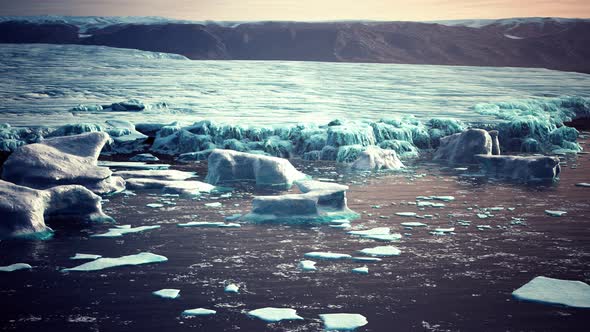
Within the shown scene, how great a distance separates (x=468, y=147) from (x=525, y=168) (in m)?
2.23

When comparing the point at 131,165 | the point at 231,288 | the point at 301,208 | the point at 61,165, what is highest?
the point at 61,165

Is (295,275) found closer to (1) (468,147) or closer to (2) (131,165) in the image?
(2) (131,165)

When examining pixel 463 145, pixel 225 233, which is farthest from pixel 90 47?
pixel 225 233

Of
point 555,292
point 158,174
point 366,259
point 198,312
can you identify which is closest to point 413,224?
point 366,259

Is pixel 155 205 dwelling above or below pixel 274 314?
below

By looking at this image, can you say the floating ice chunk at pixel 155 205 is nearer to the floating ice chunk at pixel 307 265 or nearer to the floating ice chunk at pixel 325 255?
the floating ice chunk at pixel 325 255

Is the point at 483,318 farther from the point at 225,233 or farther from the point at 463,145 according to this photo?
the point at 463,145

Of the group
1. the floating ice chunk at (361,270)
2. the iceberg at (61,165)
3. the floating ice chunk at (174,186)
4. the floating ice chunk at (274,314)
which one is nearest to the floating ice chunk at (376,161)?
the floating ice chunk at (174,186)

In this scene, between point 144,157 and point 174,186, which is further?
point 144,157

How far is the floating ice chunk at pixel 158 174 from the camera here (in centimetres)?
1124

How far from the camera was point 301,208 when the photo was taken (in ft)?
26.3

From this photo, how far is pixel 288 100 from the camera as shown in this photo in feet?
71.1

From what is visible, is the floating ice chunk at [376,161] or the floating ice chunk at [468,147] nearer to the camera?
the floating ice chunk at [376,161]

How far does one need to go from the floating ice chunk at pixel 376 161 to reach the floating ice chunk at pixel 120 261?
685cm
